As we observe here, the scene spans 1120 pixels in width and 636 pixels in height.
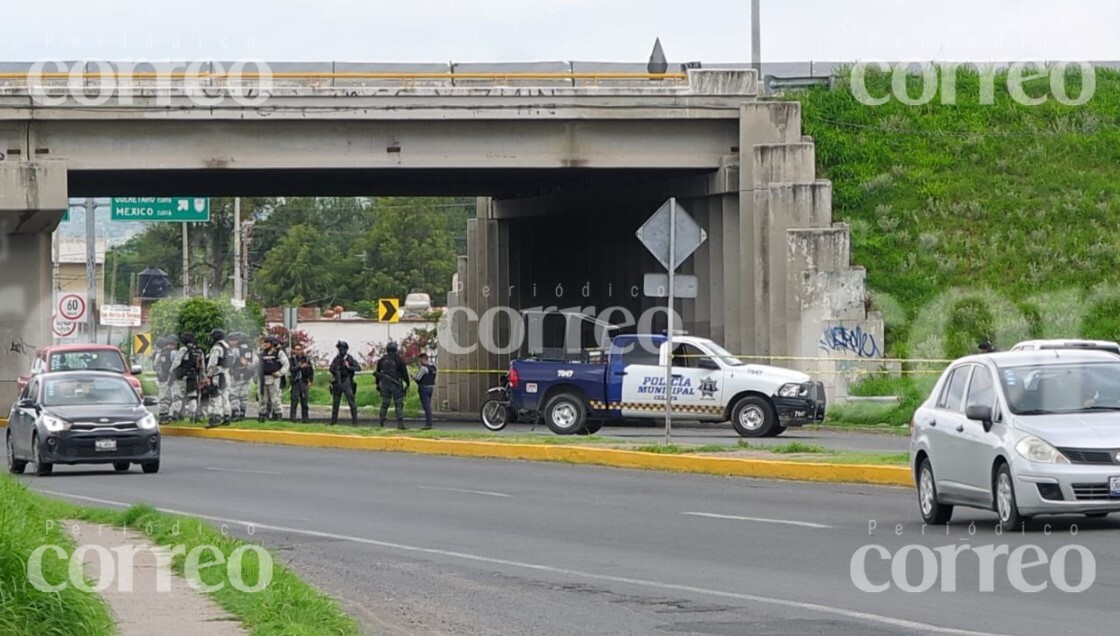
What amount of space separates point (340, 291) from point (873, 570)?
10924 cm

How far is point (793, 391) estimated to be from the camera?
33.7 meters

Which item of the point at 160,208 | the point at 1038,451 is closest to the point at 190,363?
the point at 160,208

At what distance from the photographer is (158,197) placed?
5391 cm

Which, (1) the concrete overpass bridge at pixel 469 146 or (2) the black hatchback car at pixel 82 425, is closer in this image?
(2) the black hatchback car at pixel 82 425

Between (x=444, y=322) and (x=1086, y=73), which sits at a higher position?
(x=1086, y=73)

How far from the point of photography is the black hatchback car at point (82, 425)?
26625mm

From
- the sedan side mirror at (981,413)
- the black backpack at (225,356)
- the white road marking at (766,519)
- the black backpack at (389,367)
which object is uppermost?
the black backpack at (225,356)

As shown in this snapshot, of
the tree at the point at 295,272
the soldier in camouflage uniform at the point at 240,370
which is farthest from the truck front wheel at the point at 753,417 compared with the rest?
the tree at the point at 295,272

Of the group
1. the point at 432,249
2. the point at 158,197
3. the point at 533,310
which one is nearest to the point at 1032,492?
the point at 533,310

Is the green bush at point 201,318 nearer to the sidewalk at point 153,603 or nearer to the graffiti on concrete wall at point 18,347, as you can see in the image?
the graffiti on concrete wall at point 18,347

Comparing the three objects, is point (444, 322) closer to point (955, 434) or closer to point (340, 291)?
point (955, 434)

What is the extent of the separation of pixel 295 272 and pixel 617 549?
341 ft

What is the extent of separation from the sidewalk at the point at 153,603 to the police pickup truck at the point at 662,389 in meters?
20.0

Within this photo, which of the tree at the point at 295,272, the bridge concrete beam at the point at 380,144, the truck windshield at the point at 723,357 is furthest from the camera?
the tree at the point at 295,272
